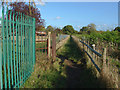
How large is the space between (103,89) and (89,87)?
28.9 inches

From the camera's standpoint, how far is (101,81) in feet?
11.9

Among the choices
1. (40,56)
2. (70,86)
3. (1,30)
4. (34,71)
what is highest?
(1,30)

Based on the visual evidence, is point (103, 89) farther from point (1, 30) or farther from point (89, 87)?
point (1, 30)

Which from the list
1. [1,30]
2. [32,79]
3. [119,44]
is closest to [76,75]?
[32,79]

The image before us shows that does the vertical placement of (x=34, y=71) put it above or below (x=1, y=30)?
below

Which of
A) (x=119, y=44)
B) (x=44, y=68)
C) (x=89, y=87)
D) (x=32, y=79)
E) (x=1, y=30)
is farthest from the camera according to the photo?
(x=119, y=44)

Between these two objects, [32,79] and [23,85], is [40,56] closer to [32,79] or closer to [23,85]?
[32,79]

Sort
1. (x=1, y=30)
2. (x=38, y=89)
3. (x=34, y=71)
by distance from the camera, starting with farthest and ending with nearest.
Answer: (x=34, y=71) < (x=38, y=89) < (x=1, y=30)

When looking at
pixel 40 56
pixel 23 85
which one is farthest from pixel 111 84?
pixel 40 56

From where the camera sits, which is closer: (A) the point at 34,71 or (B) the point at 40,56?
(A) the point at 34,71

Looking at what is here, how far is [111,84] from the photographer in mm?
3221

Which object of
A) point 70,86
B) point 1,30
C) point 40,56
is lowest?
point 70,86

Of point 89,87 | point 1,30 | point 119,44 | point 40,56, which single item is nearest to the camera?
point 1,30

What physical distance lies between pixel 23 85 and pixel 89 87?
1.89m
